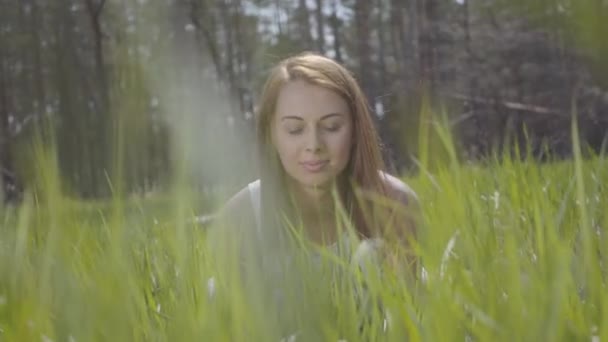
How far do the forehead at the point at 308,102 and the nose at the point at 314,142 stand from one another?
0.05 m

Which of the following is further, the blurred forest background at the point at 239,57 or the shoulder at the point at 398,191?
the blurred forest background at the point at 239,57

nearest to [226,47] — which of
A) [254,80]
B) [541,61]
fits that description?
[254,80]

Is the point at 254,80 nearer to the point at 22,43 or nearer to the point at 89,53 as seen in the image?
the point at 89,53

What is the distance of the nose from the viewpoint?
4.86ft

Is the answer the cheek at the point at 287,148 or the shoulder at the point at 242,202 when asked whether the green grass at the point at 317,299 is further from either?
the shoulder at the point at 242,202

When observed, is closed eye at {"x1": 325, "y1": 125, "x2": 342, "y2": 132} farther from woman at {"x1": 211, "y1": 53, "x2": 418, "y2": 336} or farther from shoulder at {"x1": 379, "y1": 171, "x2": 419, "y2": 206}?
shoulder at {"x1": 379, "y1": 171, "x2": 419, "y2": 206}

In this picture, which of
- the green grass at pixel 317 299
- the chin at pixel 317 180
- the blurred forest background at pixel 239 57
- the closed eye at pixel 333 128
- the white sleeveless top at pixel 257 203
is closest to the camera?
the green grass at pixel 317 299

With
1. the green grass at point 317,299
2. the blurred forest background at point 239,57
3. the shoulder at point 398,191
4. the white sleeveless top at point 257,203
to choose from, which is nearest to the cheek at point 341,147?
the shoulder at point 398,191

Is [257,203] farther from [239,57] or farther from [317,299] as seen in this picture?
[239,57]

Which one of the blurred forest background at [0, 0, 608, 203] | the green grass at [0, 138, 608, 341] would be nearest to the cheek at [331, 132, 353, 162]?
the green grass at [0, 138, 608, 341]

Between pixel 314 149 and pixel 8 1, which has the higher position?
pixel 8 1

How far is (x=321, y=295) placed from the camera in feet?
1.90

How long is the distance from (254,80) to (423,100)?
883 inches

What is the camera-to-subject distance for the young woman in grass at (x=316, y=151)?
1.51m
